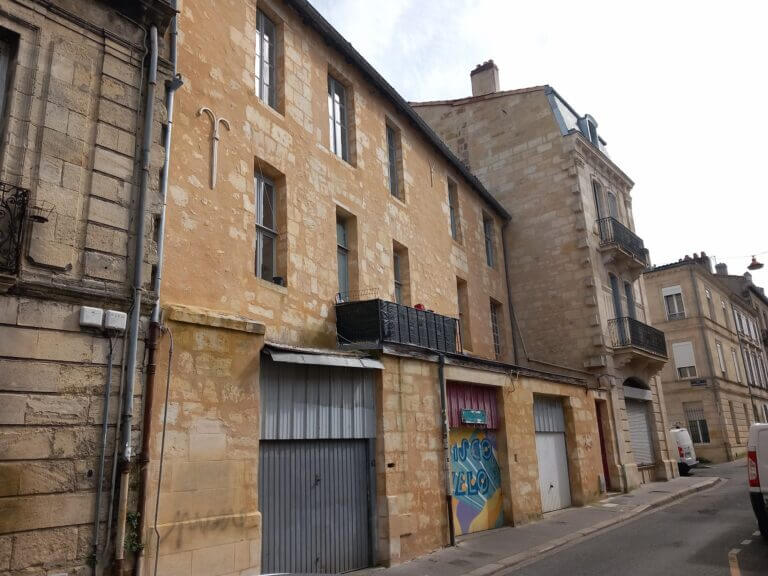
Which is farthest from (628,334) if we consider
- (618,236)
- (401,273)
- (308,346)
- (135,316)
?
(135,316)

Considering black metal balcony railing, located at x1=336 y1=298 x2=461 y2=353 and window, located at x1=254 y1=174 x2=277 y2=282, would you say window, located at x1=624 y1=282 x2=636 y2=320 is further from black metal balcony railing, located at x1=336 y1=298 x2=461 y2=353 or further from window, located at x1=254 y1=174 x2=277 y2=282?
window, located at x1=254 y1=174 x2=277 y2=282

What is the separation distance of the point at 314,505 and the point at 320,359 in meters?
1.99

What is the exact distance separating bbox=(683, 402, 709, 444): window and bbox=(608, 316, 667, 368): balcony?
38.3ft

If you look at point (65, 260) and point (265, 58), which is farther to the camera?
point (265, 58)

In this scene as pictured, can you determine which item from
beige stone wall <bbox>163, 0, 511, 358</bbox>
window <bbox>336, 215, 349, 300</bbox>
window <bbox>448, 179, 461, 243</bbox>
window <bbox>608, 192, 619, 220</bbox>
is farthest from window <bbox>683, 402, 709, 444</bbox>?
window <bbox>336, 215, 349, 300</bbox>

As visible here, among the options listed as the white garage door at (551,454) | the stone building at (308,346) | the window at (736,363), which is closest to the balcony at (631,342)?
the white garage door at (551,454)

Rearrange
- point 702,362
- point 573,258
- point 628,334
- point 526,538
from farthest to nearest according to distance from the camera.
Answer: point 702,362
point 573,258
point 628,334
point 526,538

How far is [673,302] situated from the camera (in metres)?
29.6

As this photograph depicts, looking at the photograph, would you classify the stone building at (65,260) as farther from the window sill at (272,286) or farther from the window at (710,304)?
the window at (710,304)

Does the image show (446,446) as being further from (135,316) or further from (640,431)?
(640,431)

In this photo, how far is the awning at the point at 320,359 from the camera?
7.45 m

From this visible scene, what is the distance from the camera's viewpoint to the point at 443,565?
8.32 meters

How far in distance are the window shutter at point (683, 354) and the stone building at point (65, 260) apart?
93.4ft

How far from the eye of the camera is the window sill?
8359 millimetres
